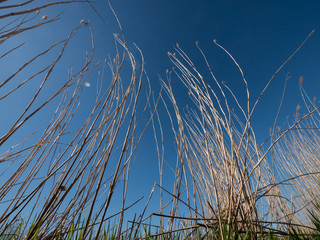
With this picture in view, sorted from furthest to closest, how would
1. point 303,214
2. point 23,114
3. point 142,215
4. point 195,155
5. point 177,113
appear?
point 303,214 < point 195,155 < point 177,113 < point 142,215 < point 23,114

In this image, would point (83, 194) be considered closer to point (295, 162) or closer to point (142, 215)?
point (142, 215)

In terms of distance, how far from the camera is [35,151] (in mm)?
694

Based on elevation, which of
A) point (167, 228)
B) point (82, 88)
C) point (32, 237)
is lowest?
point (32, 237)

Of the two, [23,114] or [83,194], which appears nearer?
[23,114]

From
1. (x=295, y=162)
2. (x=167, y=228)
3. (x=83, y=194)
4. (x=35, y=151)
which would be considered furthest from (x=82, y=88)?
(x=295, y=162)

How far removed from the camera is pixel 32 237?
1.81 feet

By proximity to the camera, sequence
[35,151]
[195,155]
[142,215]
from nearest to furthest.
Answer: [35,151], [142,215], [195,155]

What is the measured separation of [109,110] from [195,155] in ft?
1.89

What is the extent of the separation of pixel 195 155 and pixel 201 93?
379 millimetres

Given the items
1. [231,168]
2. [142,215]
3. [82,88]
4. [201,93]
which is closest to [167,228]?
[142,215]

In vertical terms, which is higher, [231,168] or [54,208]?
[231,168]

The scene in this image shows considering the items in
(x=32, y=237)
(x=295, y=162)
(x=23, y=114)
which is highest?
(x=295, y=162)

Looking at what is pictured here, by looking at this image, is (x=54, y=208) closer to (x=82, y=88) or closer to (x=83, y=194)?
(x=83, y=194)

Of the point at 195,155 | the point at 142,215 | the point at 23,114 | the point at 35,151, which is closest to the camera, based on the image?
the point at 23,114
